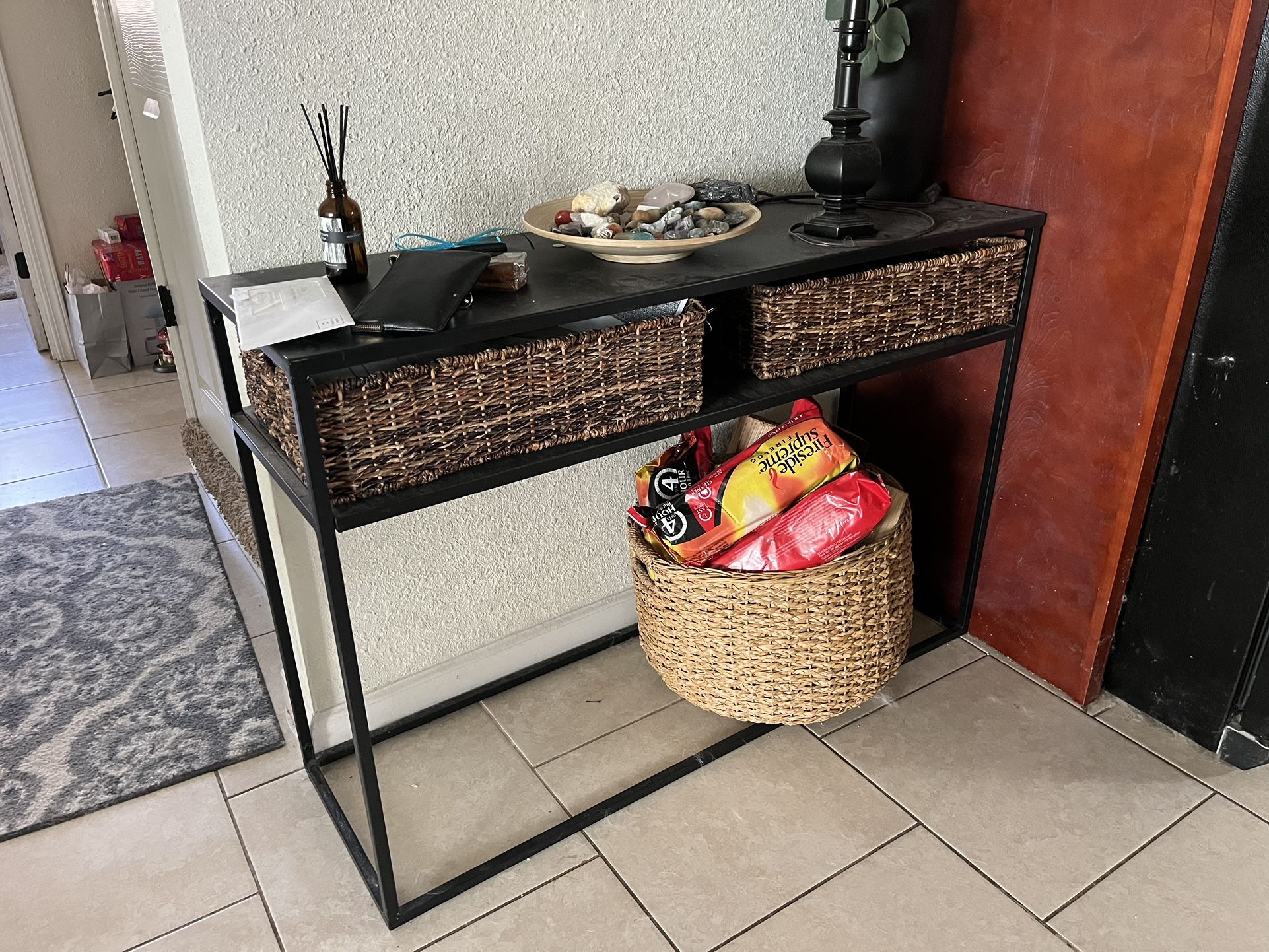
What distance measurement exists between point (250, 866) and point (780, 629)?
90 centimetres

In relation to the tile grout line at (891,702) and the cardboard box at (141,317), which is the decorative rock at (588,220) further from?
the cardboard box at (141,317)

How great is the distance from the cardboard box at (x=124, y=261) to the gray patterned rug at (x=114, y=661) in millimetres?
1183

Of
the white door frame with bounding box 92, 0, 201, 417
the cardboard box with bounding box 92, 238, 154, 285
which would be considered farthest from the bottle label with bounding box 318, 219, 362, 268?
the cardboard box with bounding box 92, 238, 154, 285

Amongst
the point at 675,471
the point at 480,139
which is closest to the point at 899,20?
the point at 480,139

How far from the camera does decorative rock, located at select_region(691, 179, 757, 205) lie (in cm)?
151

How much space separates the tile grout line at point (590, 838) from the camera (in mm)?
1363

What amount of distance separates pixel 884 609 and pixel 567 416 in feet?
2.29

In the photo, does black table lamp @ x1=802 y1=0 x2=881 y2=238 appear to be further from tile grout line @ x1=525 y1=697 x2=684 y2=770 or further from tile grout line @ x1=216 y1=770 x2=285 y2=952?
tile grout line @ x1=216 y1=770 x2=285 y2=952

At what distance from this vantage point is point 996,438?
1.76 m

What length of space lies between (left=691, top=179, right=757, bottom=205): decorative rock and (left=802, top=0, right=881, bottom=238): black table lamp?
0.37 ft

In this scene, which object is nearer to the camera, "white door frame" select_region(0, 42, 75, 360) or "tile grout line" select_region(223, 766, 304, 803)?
"tile grout line" select_region(223, 766, 304, 803)

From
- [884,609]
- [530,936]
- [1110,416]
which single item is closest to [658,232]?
[884,609]

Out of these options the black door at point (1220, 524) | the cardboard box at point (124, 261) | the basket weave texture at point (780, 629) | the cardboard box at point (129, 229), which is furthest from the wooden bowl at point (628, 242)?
the cardboard box at point (129, 229)

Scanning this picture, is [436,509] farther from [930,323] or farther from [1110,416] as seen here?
[1110,416]
